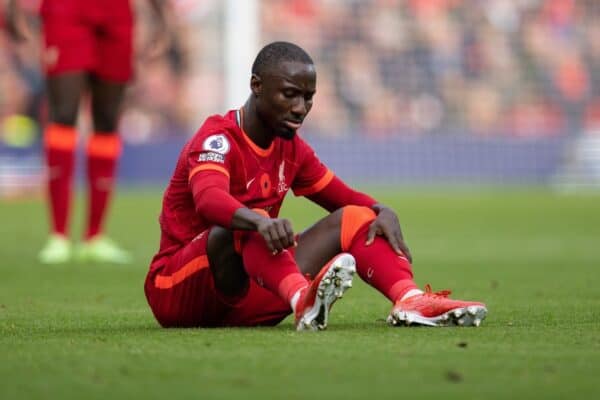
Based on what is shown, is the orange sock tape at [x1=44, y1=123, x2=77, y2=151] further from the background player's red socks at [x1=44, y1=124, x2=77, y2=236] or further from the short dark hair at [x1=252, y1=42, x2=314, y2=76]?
the short dark hair at [x1=252, y1=42, x2=314, y2=76]

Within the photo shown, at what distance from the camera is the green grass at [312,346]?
11.5 ft

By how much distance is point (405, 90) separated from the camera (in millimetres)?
23562

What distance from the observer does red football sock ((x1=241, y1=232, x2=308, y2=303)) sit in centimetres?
467

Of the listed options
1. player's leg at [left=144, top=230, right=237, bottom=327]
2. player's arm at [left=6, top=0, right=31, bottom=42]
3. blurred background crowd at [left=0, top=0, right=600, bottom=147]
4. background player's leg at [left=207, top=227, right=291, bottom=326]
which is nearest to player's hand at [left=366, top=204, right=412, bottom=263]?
background player's leg at [left=207, top=227, right=291, bottom=326]

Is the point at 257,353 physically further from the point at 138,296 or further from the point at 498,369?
the point at 138,296

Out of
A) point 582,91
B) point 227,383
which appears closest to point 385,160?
point 582,91

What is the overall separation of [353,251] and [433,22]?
63.5 feet

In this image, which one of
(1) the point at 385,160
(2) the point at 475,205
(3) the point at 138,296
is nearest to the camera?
(3) the point at 138,296

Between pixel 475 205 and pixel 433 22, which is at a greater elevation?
pixel 433 22

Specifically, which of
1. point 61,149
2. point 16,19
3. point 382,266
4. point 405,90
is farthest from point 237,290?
point 405,90

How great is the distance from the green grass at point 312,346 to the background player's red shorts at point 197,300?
97 millimetres

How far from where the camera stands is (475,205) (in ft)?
56.9

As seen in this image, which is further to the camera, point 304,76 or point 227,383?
point 304,76

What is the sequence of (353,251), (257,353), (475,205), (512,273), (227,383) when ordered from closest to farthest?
(227,383), (257,353), (353,251), (512,273), (475,205)
